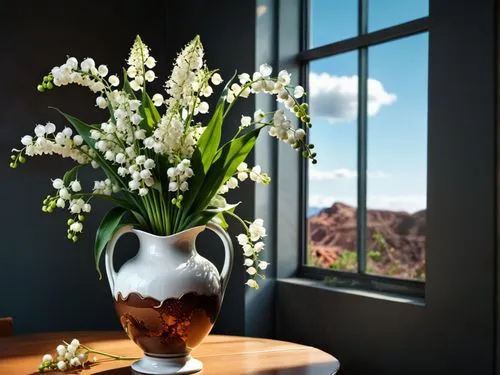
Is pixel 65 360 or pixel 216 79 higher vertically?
pixel 216 79

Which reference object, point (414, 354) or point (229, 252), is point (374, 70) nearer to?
point (414, 354)

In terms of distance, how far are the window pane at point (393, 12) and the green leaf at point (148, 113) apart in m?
1.76

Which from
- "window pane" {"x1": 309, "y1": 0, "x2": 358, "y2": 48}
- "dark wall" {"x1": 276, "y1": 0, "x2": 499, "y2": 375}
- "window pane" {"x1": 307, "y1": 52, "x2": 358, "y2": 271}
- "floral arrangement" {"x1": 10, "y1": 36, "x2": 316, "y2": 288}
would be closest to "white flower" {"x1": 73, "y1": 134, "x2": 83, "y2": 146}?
"floral arrangement" {"x1": 10, "y1": 36, "x2": 316, "y2": 288}

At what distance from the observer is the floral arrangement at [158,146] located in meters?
1.98

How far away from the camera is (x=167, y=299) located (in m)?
1.98

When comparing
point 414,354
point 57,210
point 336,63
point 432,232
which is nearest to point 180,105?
point 432,232

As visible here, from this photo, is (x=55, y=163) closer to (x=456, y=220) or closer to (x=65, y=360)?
(x=65, y=360)

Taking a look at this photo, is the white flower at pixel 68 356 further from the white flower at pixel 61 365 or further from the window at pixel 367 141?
the window at pixel 367 141

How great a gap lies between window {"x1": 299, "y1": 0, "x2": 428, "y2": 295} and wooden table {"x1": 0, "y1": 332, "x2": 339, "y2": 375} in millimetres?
1147

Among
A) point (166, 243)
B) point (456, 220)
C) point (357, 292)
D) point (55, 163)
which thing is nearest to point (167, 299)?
point (166, 243)

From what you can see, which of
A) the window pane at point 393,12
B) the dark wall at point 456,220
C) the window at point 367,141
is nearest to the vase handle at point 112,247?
the dark wall at point 456,220

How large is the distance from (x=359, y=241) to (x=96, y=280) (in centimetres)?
156

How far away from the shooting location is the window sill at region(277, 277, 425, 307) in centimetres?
319

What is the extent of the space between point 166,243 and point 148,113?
0.38m
